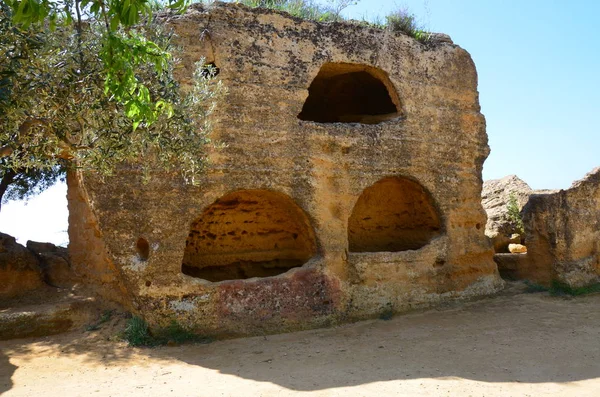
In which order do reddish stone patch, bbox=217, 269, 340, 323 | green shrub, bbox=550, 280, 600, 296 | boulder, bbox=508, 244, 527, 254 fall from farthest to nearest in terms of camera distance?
boulder, bbox=508, 244, 527, 254, green shrub, bbox=550, 280, 600, 296, reddish stone patch, bbox=217, 269, 340, 323

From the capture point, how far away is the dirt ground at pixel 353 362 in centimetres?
601

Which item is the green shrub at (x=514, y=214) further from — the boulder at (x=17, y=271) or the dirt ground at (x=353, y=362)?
the boulder at (x=17, y=271)

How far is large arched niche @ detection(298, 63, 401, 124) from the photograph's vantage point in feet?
36.8

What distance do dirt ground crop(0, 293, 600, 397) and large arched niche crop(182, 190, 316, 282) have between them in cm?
184

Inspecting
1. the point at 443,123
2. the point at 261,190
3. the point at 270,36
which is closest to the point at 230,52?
the point at 270,36

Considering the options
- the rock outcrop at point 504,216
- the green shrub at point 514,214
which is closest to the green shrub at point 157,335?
the rock outcrop at point 504,216

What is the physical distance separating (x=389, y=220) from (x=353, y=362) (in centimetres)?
441

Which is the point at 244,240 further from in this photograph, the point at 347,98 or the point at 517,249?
the point at 517,249

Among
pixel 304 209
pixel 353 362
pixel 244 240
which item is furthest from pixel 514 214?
pixel 353 362

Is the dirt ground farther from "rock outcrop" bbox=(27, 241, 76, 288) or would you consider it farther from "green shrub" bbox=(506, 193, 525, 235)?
"green shrub" bbox=(506, 193, 525, 235)

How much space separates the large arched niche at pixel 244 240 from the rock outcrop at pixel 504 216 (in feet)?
15.4

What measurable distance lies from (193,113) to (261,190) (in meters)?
3.09

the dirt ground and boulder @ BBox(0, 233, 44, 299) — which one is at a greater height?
boulder @ BBox(0, 233, 44, 299)

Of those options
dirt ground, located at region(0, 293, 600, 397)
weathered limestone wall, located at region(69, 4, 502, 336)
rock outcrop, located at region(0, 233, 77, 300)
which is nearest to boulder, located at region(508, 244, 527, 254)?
weathered limestone wall, located at region(69, 4, 502, 336)
